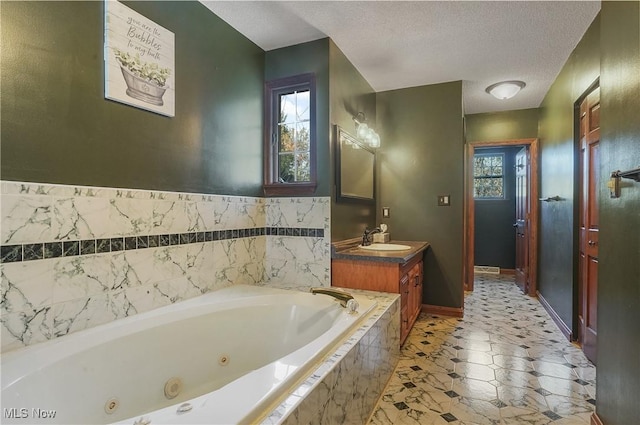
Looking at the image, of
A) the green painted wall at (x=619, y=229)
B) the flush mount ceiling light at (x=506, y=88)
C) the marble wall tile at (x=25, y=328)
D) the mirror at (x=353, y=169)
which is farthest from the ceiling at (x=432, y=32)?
the marble wall tile at (x=25, y=328)

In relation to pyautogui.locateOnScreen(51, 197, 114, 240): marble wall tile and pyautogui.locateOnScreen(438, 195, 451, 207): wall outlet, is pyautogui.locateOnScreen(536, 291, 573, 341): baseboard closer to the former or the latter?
pyautogui.locateOnScreen(438, 195, 451, 207): wall outlet

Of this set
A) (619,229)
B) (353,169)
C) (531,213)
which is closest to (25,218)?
(353,169)

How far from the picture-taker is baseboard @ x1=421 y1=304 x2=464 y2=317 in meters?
3.38

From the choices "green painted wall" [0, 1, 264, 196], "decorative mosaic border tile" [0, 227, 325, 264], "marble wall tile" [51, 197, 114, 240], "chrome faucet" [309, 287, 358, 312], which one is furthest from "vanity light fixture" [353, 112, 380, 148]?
"marble wall tile" [51, 197, 114, 240]

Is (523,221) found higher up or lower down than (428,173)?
lower down

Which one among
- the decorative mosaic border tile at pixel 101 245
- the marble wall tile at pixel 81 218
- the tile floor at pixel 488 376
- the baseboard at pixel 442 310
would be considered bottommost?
the tile floor at pixel 488 376

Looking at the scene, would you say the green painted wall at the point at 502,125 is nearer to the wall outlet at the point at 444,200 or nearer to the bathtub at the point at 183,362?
the wall outlet at the point at 444,200

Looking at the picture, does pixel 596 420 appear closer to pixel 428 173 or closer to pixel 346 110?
pixel 428 173

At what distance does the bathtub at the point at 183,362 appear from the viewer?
1.06 meters

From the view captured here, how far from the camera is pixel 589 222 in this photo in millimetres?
2498

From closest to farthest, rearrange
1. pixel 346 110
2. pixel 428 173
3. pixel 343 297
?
pixel 343 297 → pixel 346 110 → pixel 428 173

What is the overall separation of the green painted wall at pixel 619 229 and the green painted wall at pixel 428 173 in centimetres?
184

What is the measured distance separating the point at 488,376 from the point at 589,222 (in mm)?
1426

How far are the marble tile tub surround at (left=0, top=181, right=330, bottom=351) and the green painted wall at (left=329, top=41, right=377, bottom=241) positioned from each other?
9.2 inches
